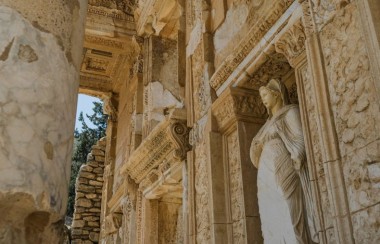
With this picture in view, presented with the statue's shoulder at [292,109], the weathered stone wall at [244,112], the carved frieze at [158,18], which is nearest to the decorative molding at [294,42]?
the weathered stone wall at [244,112]

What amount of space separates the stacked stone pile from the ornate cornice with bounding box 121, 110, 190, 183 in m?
4.32

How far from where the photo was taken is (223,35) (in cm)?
547

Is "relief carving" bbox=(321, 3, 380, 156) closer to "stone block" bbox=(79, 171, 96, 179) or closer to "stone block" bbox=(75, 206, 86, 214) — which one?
"stone block" bbox=(75, 206, 86, 214)

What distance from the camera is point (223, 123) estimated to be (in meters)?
4.97

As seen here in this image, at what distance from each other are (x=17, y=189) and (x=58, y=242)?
0.34 metres

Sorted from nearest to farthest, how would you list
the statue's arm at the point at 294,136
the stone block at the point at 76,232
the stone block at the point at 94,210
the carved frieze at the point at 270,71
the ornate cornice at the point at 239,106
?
the statue's arm at the point at 294,136 → the carved frieze at the point at 270,71 → the ornate cornice at the point at 239,106 → the stone block at the point at 76,232 → the stone block at the point at 94,210

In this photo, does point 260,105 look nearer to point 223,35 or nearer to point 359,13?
point 223,35

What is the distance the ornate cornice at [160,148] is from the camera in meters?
5.93

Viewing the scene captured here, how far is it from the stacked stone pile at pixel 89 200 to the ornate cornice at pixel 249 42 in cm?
769

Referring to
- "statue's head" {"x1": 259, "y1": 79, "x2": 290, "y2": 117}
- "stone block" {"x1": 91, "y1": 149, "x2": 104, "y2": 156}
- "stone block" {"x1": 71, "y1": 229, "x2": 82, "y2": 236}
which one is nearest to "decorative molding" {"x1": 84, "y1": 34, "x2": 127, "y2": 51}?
"stone block" {"x1": 91, "y1": 149, "x2": 104, "y2": 156}

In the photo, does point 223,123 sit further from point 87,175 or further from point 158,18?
point 87,175

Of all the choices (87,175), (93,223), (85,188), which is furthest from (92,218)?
(87,175)

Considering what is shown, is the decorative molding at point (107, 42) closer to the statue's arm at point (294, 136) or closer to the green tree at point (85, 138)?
the statue's arm at point (294, 136)

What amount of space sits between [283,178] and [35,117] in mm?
2389
